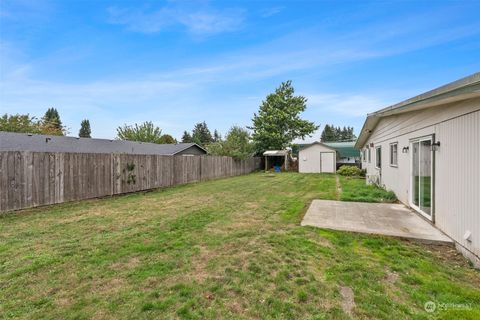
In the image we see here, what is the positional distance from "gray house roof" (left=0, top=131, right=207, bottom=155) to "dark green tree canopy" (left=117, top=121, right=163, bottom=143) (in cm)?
1092

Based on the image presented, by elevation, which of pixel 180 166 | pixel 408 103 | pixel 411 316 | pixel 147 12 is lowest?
pixel 411 316

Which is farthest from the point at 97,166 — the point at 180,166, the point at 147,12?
→ the point at 147,12

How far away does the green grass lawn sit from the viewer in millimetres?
2352

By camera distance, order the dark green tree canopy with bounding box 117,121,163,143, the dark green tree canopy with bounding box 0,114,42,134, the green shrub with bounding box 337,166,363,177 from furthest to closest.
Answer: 1. the dark green tree canopy with bounding box 117,121,163,143
2. the dark green tree canopy with bounding box 0,114,42,134
3. the green shrub with bounding box 337,166,363,177

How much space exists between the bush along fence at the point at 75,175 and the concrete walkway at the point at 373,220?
23.9 feet

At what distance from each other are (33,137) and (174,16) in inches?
516

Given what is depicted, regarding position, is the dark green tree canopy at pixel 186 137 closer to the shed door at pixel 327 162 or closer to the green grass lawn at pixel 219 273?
the shed door at pixel 327 162

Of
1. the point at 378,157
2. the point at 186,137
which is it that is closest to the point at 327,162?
the point at 378,157

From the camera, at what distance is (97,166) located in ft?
29.1

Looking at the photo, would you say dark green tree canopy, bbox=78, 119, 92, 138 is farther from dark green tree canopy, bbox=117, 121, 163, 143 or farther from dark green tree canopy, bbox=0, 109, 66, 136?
dark green tree canopy, bbox=117, 121, 163, 143

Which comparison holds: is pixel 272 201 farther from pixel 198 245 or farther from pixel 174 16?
pixel 174 16

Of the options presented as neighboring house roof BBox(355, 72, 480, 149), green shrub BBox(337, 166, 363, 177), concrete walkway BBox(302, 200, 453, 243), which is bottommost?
concrete walkway BBox(302, 200, 453, 243)

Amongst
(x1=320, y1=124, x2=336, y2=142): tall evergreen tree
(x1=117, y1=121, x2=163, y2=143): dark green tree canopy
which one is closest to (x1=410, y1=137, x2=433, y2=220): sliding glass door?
(x1=117, y1=121, x2=163, y2=143): dark green tree canopy

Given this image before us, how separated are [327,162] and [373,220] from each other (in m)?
18.4
